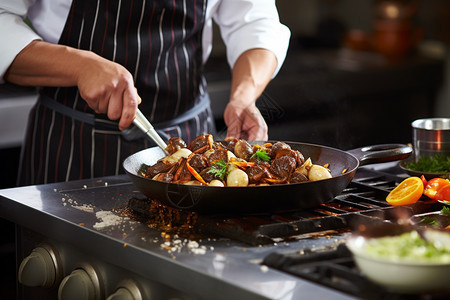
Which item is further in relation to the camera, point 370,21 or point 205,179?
point 370,21

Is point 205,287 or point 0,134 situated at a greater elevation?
point 205,287

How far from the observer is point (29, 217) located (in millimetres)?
1432

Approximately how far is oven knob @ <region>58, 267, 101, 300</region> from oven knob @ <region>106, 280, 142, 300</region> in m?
0.07

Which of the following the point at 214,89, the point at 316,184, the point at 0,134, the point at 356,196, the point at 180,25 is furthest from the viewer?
the point at 214,89

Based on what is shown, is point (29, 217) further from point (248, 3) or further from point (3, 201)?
point (248, 3)

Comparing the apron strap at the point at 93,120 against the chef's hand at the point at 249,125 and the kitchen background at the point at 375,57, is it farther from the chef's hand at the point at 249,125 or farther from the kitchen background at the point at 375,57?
the kitchen background at the point at 375,57

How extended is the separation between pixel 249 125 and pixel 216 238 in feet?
1.85

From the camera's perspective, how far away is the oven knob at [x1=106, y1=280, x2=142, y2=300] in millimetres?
1200

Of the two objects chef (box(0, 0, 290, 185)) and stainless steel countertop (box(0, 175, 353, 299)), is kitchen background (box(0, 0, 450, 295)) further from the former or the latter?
stainless steel countertop (box(0, 175, 353, 299))

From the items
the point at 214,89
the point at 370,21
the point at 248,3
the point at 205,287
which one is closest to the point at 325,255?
the point at 205,287

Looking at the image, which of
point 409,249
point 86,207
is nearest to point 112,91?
point 86,207

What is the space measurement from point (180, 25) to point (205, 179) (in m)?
0.78

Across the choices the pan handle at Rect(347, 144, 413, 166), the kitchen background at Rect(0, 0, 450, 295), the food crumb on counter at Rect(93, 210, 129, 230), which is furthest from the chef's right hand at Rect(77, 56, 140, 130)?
the kitchen background at Rect(0, 0, 450, 295)

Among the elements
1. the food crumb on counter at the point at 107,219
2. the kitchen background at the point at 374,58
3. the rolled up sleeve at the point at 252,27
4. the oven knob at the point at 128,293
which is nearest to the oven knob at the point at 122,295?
the oven knob at the point at 128,293
